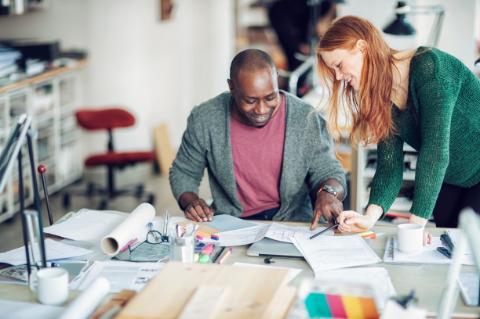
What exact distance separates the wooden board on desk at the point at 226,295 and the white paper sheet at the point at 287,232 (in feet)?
1.64

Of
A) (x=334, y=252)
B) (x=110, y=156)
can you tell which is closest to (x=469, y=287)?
(x=334, y=252)

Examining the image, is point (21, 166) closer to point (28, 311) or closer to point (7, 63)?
point (28, 311)

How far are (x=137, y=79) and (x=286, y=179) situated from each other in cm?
325

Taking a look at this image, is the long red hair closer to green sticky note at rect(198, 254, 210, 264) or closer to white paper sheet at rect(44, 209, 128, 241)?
green sticky note at rect(198, 254, 210, 264)

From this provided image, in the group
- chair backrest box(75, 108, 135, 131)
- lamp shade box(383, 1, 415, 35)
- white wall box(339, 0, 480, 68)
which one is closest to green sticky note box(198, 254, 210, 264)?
lamp shade box(383, 1, 415, 35)

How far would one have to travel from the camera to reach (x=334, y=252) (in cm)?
194

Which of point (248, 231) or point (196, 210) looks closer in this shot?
point (248, 231)

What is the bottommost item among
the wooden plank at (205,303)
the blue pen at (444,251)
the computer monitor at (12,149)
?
the blue pen at (444,251)

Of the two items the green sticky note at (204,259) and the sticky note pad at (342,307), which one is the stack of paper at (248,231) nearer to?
the green sticky note at (204,259)

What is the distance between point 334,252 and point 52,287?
2.49ft

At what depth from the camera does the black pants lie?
88.8 inches

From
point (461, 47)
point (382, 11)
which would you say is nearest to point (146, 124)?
point (382, 11)

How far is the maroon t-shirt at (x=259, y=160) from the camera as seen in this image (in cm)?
246

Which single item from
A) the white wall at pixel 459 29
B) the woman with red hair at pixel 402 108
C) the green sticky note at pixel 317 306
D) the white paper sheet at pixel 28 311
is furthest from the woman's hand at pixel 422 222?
the white wall at pixel 459 29
